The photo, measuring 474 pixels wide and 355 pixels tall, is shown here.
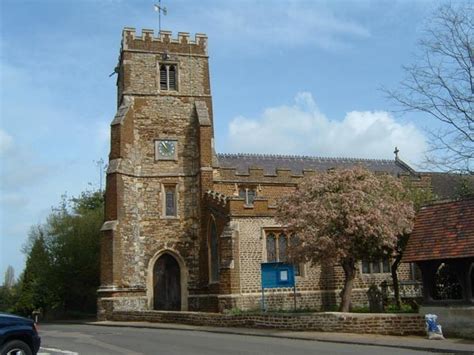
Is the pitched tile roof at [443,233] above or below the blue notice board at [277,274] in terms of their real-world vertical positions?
above

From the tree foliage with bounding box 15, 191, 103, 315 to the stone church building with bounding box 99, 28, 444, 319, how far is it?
8783mm

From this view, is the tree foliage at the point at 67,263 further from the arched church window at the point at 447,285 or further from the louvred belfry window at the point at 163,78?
the arched church window at the point at 447,285

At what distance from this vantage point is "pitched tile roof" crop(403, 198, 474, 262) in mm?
17359

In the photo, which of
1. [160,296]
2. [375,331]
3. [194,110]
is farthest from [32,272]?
[375,331]

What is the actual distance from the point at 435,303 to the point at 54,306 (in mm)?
30769

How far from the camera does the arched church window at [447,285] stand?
63.0 feet

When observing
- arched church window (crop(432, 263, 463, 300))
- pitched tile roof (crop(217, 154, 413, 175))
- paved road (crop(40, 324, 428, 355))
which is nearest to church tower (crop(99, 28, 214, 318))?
pitched tile roof (crop(217, 154, 413, 175))

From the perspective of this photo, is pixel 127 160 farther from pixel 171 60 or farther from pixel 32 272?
pixel 32 272

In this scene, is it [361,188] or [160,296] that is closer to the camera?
[361,188]

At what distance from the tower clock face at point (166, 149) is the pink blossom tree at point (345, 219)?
12.4 m

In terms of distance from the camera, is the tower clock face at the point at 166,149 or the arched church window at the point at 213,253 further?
the tower clock face at the point at 166,149

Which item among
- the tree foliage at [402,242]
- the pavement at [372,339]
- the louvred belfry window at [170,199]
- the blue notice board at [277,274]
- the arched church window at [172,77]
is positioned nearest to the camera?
the pavement at [372,339]

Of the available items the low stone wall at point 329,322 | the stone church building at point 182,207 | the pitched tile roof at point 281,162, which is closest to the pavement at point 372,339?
the low stone wall at point 329,322

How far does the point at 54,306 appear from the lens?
41.7 m
